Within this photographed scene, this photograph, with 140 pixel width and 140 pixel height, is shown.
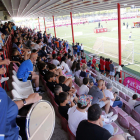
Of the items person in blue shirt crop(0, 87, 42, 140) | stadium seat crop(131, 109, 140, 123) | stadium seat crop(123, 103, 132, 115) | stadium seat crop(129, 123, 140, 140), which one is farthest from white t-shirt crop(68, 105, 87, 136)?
stadium seat crop(123, 103, 132, 115)

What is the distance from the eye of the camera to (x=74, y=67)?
6574 millimetres

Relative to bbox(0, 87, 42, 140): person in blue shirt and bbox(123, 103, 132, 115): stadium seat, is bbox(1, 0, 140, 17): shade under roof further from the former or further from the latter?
bbox(0, 87, 42, 140): person in blue shirt

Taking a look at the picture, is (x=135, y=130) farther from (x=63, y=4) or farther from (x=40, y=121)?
(x=63, y=4)

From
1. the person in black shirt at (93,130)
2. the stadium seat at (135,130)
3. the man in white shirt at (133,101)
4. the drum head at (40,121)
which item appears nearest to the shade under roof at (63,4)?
the man in white shirt at (133,101)

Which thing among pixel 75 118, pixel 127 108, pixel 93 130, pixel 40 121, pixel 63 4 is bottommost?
pixel 127 108

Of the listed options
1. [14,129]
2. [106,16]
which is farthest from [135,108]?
[106,16]

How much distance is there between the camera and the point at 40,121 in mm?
1441

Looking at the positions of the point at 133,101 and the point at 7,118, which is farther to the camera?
the point at 133,101

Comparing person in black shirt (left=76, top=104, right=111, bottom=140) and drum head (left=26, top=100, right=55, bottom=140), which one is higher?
drum head (left=26, top=100, right=55, bottom=140)

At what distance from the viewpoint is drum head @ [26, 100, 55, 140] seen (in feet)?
4.32

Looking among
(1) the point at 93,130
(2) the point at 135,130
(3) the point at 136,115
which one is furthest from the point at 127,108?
(1) the point at 93,130

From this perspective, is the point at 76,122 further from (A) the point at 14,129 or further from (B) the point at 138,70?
(B) the point at 138,70

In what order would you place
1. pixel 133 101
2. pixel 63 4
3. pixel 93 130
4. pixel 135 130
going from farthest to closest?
pixel 63 4
pixel 133 101
pixel 135 130
pixel 93 130

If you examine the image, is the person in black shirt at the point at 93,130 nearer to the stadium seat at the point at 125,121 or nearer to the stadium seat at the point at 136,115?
the stadium seat at the point at 125,121
